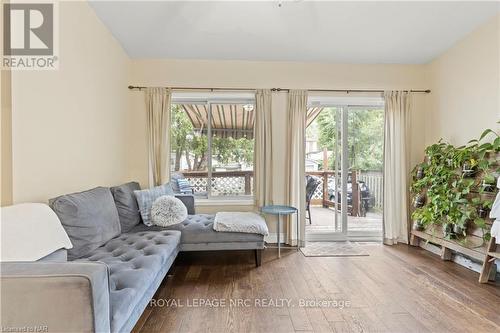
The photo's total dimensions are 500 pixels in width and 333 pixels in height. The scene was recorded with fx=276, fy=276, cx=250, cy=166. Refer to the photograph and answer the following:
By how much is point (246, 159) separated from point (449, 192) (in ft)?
8.36

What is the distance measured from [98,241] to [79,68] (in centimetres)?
157

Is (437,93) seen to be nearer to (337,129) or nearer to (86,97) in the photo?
(337,129)

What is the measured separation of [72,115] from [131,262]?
1.43 m

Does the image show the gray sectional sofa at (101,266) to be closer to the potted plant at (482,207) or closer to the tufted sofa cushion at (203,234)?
the tufted sofa cushion at (203,234)

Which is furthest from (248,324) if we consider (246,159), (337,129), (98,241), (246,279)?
(337,129)

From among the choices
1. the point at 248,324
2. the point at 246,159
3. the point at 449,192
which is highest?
the point at 246,159

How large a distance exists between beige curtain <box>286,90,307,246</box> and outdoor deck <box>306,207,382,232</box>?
0.46 m

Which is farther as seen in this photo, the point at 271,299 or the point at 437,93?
the point at 437,93

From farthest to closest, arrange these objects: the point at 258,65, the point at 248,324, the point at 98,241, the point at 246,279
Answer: the point at 258,65, the point at 246,279, the point at 98,241, the point at 248,324

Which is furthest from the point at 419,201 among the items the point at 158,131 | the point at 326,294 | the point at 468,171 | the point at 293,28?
the point at 158,131

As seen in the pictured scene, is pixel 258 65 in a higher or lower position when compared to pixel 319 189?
higher

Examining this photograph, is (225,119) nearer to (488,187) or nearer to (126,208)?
(126,208)

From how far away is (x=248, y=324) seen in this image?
1.96 m

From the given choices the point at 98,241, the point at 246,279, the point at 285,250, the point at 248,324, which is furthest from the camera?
the point at 285,250
